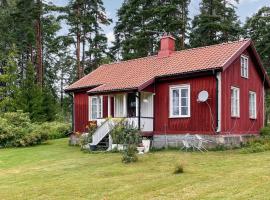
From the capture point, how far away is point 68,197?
920 centimetres

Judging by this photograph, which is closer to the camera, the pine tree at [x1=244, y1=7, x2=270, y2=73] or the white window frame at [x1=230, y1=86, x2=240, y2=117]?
the white window frame at [x1=230, y1=86, x2=240, y2=117]

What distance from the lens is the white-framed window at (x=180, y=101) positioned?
61.0 feet

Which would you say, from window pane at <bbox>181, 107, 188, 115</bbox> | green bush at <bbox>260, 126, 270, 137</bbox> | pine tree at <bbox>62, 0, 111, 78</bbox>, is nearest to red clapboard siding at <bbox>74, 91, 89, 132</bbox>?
window pane at <bbox>181, 107, 188, 115</bbox>

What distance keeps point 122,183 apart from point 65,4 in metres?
30.4

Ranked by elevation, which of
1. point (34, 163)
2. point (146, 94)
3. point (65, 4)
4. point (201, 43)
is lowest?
point (34, 163)

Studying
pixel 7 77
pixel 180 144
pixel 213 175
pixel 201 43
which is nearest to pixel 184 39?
pixel 201 43

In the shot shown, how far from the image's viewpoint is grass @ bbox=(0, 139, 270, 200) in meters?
8.89

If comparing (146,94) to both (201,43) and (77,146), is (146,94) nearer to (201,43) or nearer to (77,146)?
(77,146)

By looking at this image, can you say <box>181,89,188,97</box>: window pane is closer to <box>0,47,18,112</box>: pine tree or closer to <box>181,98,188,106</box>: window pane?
<box>181,98,188,106</box>: window pane

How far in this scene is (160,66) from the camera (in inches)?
818

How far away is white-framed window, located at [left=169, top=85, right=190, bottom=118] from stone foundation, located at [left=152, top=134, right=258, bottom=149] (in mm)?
1095

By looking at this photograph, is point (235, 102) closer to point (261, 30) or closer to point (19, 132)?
point (19, 132)

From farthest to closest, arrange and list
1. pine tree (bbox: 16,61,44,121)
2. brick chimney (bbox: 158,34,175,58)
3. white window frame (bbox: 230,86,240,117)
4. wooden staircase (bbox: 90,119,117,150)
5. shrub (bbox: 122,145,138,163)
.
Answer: pine tree (bbox: 16,61,44,121), brick chimney (bbox: 158,34,175,58), wooden staircase (bbox: 90,119,117,150), white window frame (bbox: 230,86,240,117), shrub (bbox: 122,145,138,163)

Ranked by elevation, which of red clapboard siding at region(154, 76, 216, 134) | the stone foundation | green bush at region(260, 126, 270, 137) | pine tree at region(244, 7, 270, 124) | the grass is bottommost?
the grass
